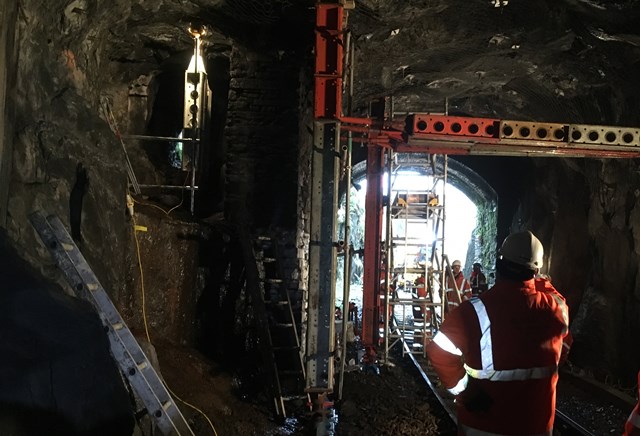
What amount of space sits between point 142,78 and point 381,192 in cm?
507

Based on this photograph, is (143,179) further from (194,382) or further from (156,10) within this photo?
(194,382)

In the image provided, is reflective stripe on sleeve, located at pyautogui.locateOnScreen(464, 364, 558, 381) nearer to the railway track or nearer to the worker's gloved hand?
the worker's gloved hand

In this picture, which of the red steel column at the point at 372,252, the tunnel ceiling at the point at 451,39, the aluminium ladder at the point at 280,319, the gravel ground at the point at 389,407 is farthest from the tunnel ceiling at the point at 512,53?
the gravel ground at the point at 389,407

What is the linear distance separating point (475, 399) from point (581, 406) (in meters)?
5.71

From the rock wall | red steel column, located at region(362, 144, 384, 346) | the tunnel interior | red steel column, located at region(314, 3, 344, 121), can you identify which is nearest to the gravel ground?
red steel column, located at region(362, 144, 384, 346)

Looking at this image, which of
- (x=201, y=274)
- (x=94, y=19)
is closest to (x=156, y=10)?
(x=94, y=19)

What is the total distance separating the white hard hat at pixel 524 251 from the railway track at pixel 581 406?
4094mm

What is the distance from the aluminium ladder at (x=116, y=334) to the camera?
11.3ft

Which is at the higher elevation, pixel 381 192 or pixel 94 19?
pixel 94 19

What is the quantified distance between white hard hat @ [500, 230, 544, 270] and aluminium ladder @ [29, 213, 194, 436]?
8.25 feet

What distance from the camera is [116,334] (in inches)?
Result: 137

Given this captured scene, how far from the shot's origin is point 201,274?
263 inches

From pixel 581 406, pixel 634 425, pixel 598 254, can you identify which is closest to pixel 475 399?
pixel 634 425

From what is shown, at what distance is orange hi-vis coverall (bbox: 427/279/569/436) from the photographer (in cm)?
258
